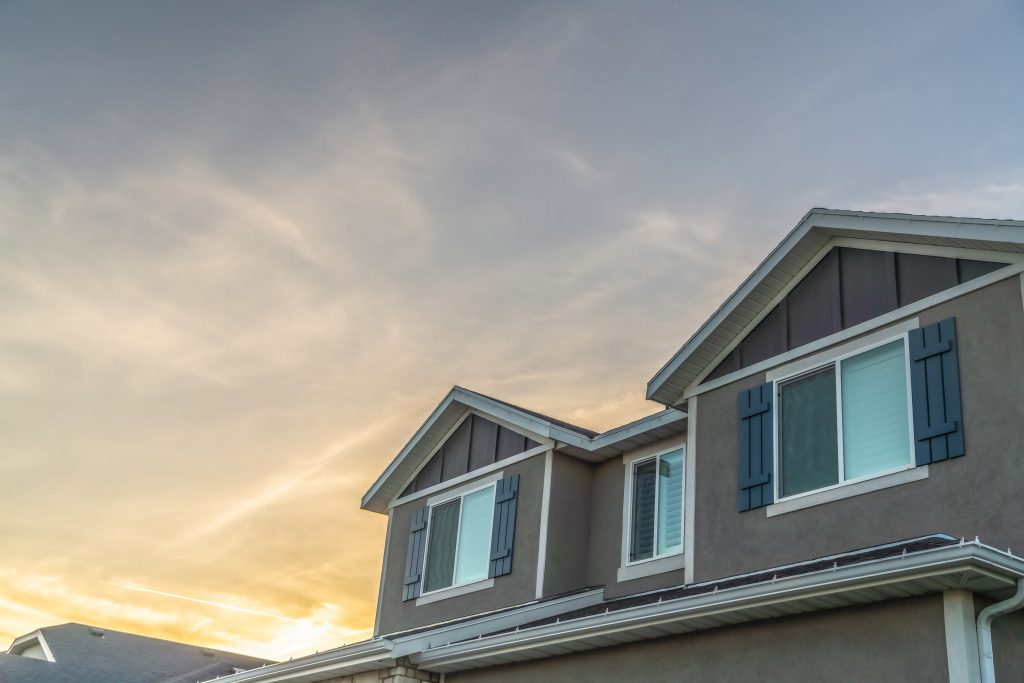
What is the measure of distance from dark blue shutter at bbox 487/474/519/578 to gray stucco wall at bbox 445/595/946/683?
3.86 metres

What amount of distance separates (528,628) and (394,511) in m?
6.70

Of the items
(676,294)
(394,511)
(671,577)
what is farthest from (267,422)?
(671,577)

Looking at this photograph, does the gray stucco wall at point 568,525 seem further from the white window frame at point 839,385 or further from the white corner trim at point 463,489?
the white window frame at point 839,385

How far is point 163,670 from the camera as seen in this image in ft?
95.7

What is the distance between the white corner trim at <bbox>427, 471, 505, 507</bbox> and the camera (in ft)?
54.0

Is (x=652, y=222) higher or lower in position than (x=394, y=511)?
higher

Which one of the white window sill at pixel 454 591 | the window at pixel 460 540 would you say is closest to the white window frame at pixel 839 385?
the white window sill at pixel 454 591

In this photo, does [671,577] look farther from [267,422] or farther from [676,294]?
[267,422]

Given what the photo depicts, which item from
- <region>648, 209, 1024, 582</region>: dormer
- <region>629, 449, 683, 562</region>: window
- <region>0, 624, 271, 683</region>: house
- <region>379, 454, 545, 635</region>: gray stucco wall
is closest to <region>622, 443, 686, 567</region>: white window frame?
<region>629, 449, 683, 562</region>: window

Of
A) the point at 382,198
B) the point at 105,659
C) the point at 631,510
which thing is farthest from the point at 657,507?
the point at 105,659

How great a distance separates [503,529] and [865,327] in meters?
6.48

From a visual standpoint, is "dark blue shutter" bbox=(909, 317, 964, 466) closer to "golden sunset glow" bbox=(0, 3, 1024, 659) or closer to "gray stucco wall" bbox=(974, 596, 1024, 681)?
"gray stucco wall" bbox=(974, 596, 1024, 681)

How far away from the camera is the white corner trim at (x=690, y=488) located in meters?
12.1

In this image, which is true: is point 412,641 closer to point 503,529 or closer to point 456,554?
point 503,529
